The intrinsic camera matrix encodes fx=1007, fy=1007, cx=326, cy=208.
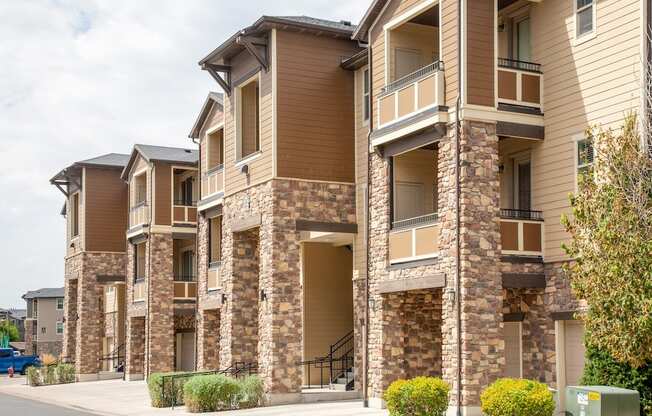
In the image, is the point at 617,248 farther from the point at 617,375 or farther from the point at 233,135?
the point at 233,135

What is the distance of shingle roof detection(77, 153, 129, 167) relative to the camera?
171 ft

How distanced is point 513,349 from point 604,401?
843 cm

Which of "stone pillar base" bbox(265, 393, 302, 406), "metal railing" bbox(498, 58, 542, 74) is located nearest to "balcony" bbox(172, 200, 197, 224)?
"stone pillar base" bbox(265, 393, 302, 406)

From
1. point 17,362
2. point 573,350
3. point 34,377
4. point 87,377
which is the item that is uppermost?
point 573,350

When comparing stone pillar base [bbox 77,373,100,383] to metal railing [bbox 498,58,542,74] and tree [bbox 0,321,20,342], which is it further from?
tree [bbox 0,321,20,342]

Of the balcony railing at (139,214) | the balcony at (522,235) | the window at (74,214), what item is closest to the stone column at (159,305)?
the balcony railing at (139,214)

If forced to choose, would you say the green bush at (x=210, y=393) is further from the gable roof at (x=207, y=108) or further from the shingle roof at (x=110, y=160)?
the shingle roof at (x=110, y=160)

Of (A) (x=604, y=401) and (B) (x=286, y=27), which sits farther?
(B) (x=286, y=27)

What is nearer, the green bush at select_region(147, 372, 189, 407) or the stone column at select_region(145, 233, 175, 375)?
the green bush at select_region(147, 372, 189, 407)

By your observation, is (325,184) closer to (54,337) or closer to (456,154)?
(456,154)

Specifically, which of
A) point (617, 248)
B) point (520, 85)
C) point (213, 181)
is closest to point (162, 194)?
→ point (213, 181)

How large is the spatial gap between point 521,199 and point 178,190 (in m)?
25.2

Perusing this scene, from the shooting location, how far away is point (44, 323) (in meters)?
102

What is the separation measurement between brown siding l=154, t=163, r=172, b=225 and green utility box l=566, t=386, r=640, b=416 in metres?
30.8
